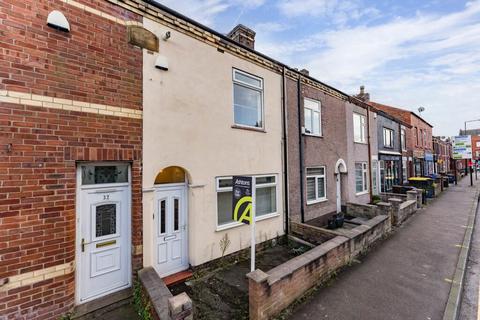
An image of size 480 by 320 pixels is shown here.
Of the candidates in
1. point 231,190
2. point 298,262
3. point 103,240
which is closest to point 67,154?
point 103,240

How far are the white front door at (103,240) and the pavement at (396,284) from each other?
350 cm

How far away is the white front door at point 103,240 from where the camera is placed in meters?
4.09

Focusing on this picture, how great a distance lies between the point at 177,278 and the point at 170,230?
105 cm

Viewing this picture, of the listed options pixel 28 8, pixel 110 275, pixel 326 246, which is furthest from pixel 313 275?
pixel 28 8

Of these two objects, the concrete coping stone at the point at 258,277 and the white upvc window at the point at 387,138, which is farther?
the white upvc window at the point at 387,138

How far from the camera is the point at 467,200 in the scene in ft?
49.5

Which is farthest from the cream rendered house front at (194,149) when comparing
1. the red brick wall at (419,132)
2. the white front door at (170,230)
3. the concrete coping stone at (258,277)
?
the red brick wall at (419,132)

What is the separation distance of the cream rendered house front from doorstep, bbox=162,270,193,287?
129mm

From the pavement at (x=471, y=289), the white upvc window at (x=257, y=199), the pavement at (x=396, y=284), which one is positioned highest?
the white upvc window at (x=257, y=199)

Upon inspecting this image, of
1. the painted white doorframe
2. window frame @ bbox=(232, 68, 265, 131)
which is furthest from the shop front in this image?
window frame @ bbox=(232, 68, 265, 131)

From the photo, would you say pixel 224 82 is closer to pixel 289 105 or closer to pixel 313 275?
pixel 289 105

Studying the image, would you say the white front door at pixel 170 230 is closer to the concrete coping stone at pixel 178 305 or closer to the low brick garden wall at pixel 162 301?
the low brick garden wall at pixel 162 301

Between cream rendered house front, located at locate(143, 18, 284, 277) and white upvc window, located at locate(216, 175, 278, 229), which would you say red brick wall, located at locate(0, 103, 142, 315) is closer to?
cream rendered house front, located at locate(143, 18, 284, 277)

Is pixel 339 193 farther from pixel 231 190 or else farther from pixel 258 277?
pixel 258 277
